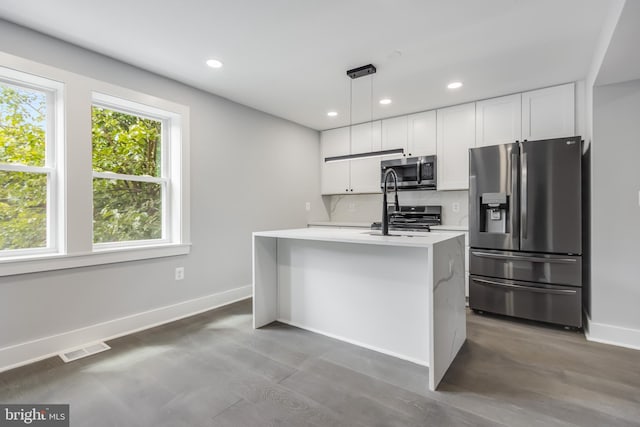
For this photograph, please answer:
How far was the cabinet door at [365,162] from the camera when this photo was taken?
14.9 feet

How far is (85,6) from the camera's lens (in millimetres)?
Result: 1980

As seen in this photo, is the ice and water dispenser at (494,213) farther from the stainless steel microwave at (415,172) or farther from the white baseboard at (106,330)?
the white baseboard at (106,330)

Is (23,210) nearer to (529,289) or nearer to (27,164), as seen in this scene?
(27,164)

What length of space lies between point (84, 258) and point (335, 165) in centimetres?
345

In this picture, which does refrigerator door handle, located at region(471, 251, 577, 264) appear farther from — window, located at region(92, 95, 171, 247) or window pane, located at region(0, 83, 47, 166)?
window pane, located at region(0, 83, 47, 166)

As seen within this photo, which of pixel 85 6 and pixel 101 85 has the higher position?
pixel 85 6

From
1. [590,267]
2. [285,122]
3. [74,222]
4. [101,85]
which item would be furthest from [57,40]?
[590,267]

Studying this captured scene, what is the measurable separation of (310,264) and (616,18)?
2.56 metres

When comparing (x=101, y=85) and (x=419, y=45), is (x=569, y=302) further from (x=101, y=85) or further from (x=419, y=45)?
(x=101, y=85)

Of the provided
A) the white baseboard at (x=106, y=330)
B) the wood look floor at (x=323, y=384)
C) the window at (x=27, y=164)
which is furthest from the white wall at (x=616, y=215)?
the window at (x=27, y=164)

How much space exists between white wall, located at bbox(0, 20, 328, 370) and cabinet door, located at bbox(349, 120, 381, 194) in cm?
68

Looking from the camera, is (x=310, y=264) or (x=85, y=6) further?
(x=310, y=264)

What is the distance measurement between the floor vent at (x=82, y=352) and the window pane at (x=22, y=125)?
4.77 feet

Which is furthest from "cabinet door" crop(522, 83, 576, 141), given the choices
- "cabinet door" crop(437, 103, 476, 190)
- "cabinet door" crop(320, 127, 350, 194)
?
"cabinet door" crop(320, 127, 350, 194)
